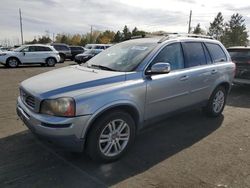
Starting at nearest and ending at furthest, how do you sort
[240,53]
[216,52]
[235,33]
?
1. [216,52]
2. [240,53]
3. [235,33]

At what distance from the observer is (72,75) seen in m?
4.06

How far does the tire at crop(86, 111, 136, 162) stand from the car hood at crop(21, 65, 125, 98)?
0.45 m

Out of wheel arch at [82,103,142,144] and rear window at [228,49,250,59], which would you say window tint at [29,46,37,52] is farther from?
wheel arch at [82,103,142,144]

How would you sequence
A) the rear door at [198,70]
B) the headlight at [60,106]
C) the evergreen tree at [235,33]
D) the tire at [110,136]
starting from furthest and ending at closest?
the evergreen tree at [235,33] → the rear door at [198,70] → the tire at [110,136] → the headlight at [60,106]

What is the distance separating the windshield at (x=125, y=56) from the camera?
13.8 feet

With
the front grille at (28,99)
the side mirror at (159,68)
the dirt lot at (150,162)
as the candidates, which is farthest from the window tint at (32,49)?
the side mirror at (159,68)

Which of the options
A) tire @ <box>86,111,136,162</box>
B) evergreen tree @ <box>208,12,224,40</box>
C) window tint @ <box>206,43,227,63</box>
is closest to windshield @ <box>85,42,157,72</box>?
tire @ <box>86,111,136,162</box>

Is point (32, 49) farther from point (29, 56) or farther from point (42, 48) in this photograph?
point (42, 48)

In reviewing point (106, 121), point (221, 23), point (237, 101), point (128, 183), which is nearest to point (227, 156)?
point (128, 183)

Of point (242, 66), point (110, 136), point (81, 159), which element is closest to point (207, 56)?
point (110, 136)

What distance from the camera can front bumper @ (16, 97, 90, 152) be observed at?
3287mm

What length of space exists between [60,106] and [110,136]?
0.88 metres

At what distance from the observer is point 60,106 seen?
3309mm

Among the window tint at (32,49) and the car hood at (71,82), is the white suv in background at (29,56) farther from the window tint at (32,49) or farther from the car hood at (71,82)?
the car hood at (71,82)
